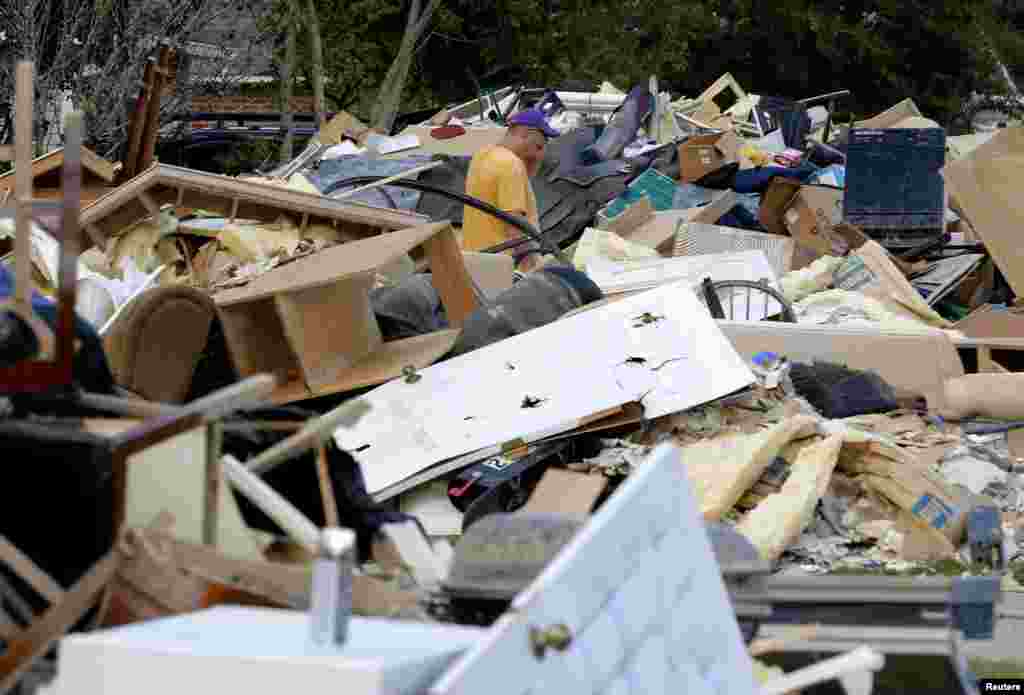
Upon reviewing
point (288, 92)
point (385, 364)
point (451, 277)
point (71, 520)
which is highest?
point (71, 520)

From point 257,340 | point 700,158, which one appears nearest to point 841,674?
point 257,340

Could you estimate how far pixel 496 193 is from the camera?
28.1 ft

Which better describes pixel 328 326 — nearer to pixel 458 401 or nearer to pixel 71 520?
pixel 458 401

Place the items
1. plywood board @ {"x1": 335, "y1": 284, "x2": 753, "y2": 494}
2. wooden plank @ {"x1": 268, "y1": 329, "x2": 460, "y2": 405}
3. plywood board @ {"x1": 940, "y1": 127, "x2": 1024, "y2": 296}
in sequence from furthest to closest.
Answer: plywood board @ {"x1": 940, "y1": 127, "x2": 1024, "y2": 296} < plywood board @ {"x1": 335, "y1": 284, "x2": 753, "y2": 494} < wooden plank @ {"x1": 268, "y1": 329, "x2": 460, "y2": 405}

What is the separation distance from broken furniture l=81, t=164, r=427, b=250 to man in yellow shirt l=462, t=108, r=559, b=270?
0.51 metres

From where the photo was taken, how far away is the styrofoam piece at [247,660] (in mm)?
2020

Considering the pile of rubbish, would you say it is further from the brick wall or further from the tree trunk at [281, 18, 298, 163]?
the brick wall

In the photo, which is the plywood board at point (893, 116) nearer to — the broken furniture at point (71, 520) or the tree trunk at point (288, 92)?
the tree trunk at point (288, 92)

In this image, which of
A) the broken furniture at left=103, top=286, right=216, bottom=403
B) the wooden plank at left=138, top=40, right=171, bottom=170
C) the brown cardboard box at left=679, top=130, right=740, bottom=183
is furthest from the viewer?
the brown cardboard box at left=679, top=130, right=740, bottom=183

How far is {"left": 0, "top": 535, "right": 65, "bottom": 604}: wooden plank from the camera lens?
101 inches

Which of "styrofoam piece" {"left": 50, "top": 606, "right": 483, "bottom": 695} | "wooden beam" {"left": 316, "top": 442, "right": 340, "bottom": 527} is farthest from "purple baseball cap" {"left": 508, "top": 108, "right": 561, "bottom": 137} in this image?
"styrofoam piece" {"left": 50, "top": 606, "right": 483, "bottom": 695}

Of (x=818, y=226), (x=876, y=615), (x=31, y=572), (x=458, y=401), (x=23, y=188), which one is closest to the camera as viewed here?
(x=31, y=572)

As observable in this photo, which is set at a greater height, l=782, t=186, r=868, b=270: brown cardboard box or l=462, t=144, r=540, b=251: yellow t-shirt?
l=462, t=144, r=540, b=251: yellow t-shirt

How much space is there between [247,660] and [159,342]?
3659mm
